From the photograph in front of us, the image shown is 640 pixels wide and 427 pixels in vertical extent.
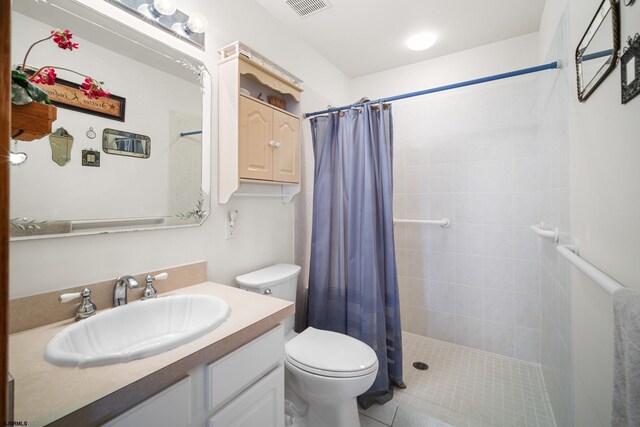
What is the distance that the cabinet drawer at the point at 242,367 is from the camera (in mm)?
803

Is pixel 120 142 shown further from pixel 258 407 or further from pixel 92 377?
pixel 258 407

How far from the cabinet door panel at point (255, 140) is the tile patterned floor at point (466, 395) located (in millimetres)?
1497

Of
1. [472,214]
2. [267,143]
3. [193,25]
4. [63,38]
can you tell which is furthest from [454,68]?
[63,38]

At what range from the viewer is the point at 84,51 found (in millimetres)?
1005

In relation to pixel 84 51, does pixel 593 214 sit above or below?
below

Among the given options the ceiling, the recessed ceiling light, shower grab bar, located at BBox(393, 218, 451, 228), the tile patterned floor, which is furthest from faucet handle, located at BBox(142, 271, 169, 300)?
the recessed ceiling light

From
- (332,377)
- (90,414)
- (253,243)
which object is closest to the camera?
(90,414)

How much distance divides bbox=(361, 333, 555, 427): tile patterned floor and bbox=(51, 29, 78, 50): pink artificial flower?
2081mm

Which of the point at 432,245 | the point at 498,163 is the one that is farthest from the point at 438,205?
the point at 498,163

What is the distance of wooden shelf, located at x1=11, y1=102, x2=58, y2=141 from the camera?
0.59 meters

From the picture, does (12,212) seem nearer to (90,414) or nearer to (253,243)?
(90,414)

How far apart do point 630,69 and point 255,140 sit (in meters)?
1.38

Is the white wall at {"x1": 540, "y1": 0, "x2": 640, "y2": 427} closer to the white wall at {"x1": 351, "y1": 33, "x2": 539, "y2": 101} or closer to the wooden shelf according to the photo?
the white wall at {"x1": 351, "y1": 33, "x2": 539, "y2": 101}

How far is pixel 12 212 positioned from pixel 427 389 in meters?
2.18
